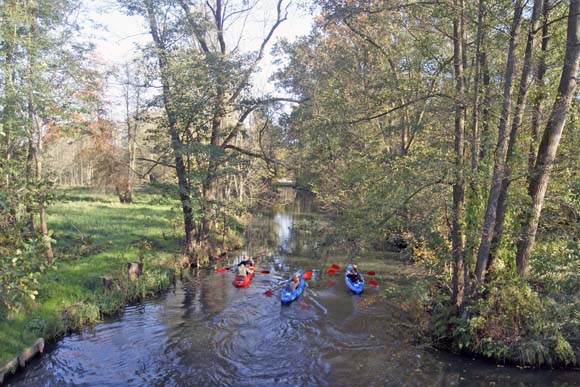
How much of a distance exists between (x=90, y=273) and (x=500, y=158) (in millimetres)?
10863

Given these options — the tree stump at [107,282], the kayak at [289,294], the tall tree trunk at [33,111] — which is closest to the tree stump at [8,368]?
the tall tree trunk at [33,111]

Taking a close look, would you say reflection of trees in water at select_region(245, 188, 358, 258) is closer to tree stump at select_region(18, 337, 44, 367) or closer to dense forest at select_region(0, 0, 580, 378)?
dense forest at select_region(0, 0, 580, 378)

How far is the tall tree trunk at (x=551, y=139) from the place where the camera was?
840 centimetres

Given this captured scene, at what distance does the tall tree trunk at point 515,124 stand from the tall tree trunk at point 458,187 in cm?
68

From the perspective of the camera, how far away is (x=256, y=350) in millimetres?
9305

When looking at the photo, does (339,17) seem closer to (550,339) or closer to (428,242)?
(428,242)

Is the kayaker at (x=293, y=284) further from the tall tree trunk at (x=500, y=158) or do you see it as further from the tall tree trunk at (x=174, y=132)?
the tall tree trunk at (x=500, y=158)

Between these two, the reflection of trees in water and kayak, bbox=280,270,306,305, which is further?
the reflection of trees in water

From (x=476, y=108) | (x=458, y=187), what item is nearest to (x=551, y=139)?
(x=476, y=108)

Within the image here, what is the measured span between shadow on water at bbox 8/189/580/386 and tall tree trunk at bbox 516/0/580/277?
8.84 feet

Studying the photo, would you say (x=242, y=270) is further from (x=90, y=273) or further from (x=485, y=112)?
(x=485, y=112)

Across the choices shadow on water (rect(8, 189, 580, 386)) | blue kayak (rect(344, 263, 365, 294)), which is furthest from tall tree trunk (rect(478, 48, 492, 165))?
blue kayak (rect(344, 263, 365, 294))

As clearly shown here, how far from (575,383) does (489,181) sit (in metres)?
3.94

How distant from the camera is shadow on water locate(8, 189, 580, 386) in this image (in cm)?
792
